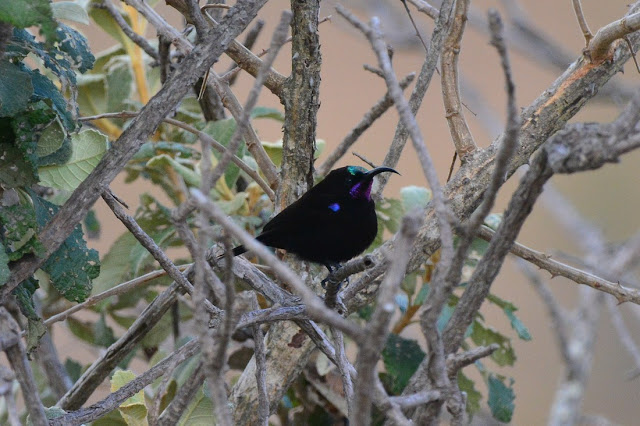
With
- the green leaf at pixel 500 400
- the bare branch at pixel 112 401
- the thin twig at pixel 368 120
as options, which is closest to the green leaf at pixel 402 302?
the green leaf at pixel 500 400

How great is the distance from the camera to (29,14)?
133cm

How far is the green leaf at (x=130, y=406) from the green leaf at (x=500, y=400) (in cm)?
107

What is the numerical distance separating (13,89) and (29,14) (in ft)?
0.83

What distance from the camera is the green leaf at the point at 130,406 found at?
191cm

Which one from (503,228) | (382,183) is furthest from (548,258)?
(503,228)

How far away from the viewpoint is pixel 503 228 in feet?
3.64

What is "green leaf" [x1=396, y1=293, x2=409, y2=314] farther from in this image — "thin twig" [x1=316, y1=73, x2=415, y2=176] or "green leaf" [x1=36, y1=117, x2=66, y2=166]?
"green leaf" [x1=36, y1=117, x2=66, y2=166]

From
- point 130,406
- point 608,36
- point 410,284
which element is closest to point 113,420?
point 130,406

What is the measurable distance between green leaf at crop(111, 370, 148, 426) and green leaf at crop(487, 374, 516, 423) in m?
1.07

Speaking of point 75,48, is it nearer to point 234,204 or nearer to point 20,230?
point 20,230

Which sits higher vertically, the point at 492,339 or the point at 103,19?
the point at 103,19

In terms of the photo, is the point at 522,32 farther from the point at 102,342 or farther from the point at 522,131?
the point at 102,342

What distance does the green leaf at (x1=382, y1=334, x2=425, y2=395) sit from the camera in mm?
2425

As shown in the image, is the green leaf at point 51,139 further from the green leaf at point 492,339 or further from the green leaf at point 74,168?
the green leaf at point 492,339
